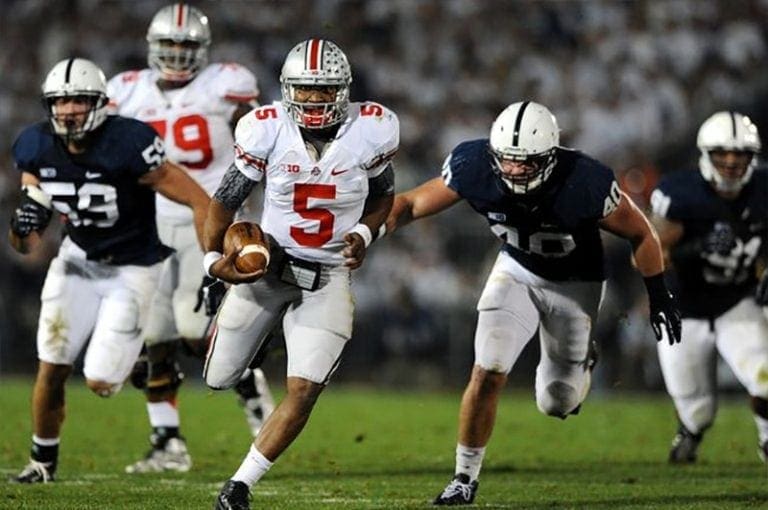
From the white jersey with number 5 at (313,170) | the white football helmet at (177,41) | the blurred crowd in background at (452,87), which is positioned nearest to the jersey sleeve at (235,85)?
the white football helmet at (177,41)

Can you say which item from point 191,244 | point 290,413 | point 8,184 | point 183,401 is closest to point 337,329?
point 290,413

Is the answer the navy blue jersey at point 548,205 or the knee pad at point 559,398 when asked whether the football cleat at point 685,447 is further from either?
the navy blue jersey at point 548,205

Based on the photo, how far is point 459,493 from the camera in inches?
213

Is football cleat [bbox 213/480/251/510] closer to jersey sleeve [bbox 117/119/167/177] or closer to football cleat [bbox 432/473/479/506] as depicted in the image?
football cleat [bbox 432/473/479/506]

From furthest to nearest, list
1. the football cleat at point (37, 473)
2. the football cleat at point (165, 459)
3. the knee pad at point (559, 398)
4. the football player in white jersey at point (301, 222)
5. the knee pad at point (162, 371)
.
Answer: the knee pad at point (162, 371) → the football cleat at point (165, 459) → the football cleat at point (37, 473) → the knee pad at point (559, 398) → the football player in white jersey at point (301, 222)

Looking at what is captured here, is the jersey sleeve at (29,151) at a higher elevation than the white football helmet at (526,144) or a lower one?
lower

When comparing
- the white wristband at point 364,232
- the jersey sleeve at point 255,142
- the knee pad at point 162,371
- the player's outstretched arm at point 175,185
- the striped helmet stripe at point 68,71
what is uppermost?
the striped helmet stripe at point 68,71

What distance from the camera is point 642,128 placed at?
12.9 m

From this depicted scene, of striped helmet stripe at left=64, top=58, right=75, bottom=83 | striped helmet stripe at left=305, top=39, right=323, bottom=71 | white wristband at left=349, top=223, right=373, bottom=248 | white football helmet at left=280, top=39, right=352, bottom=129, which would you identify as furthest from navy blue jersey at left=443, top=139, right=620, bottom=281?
striped helmet stripe at left=64, top=58, right=75, bottom=83

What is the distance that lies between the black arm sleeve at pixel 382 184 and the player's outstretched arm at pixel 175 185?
35.5 inches

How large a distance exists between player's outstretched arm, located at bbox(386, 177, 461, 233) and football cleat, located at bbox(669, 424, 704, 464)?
2.31m

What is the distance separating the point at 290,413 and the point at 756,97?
29.5 ft

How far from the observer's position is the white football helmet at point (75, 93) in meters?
5.89

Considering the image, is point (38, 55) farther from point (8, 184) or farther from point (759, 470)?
point (759, 470)
